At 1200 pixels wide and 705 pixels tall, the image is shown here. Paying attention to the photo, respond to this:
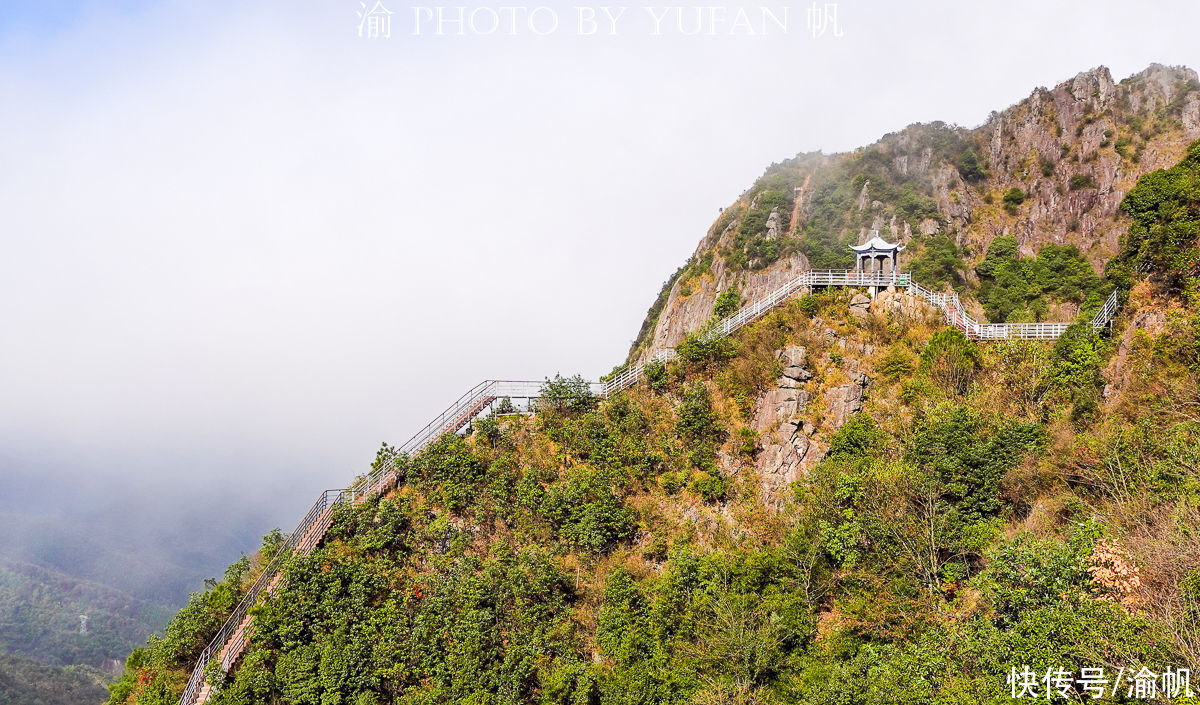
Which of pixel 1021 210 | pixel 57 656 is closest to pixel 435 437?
pixel 1021 210

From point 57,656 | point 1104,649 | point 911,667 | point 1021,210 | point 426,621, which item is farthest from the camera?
point 57,656

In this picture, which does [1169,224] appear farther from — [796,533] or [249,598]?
[249,598]

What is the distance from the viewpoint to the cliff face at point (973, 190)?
55875mm

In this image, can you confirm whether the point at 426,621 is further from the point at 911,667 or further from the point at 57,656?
the point at 57,656

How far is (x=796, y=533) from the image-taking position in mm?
24203

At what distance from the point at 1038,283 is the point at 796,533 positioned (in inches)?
1478

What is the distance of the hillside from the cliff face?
2137 centimetres

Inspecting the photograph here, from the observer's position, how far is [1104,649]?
13.7 meters

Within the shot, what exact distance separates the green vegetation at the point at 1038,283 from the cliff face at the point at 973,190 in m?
3.34

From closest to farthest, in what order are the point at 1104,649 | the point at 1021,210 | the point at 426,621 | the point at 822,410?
1. the point at 1104,649
2. the point at 426,621
3. the point at 822,410
4. the point at 1021,210

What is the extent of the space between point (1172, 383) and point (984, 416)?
18.8ft

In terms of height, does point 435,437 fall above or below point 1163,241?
below

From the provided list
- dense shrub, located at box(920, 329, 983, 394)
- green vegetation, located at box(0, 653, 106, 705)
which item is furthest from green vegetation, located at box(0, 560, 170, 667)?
dense shrub, located at box(920, 329, 983, 394)

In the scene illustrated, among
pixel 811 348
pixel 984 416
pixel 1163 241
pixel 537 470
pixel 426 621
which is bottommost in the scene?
pixel 426 621
